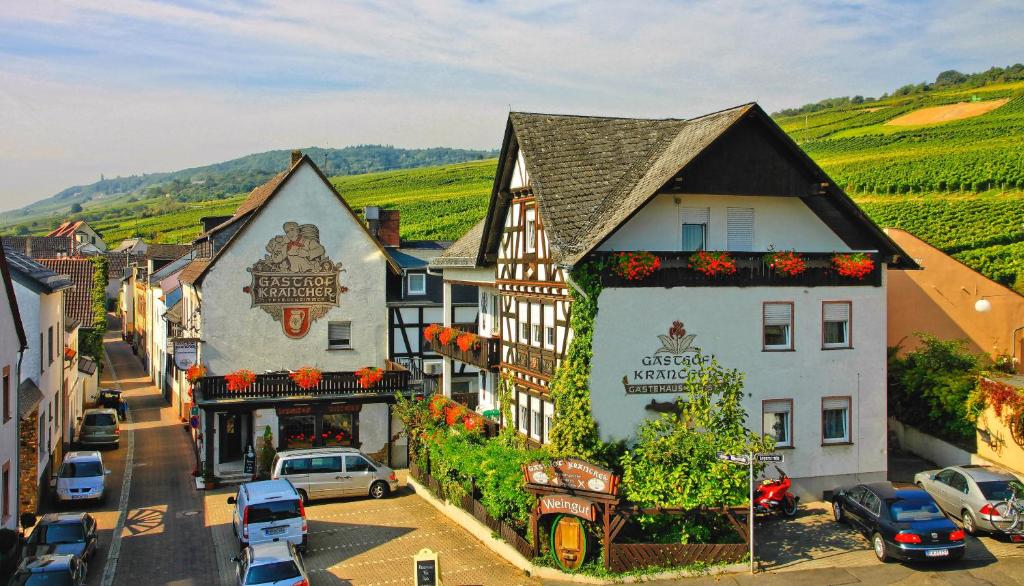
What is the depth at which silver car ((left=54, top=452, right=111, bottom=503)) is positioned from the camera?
28047 millimetres

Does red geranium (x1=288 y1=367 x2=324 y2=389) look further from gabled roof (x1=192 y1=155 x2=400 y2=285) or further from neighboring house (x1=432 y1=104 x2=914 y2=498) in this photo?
neighboring house (x1=432 y1=104 x2=914 y2=498)

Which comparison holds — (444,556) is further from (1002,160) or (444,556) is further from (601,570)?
(1002,160)

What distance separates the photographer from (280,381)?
3322cm

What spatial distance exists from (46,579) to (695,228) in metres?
17.8

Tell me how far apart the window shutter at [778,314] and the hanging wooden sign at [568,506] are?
798 cm

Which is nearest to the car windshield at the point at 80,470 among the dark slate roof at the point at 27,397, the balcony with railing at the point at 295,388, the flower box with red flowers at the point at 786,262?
the dark slate roof at the point at 27,397

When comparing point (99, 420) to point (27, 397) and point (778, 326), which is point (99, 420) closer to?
point (27, 397)

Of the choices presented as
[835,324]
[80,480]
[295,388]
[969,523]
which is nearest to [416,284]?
[295,388]

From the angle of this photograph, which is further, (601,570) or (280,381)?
(280,381)

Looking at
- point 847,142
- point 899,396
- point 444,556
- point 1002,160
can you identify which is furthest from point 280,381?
point 847,142

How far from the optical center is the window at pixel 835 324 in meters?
25.0

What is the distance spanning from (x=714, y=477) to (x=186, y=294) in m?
27.5

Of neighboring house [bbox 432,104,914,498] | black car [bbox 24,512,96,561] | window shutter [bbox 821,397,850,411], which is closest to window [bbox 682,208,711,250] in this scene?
neighboring house [bbox 432,104,914,498]

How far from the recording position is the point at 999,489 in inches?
849
